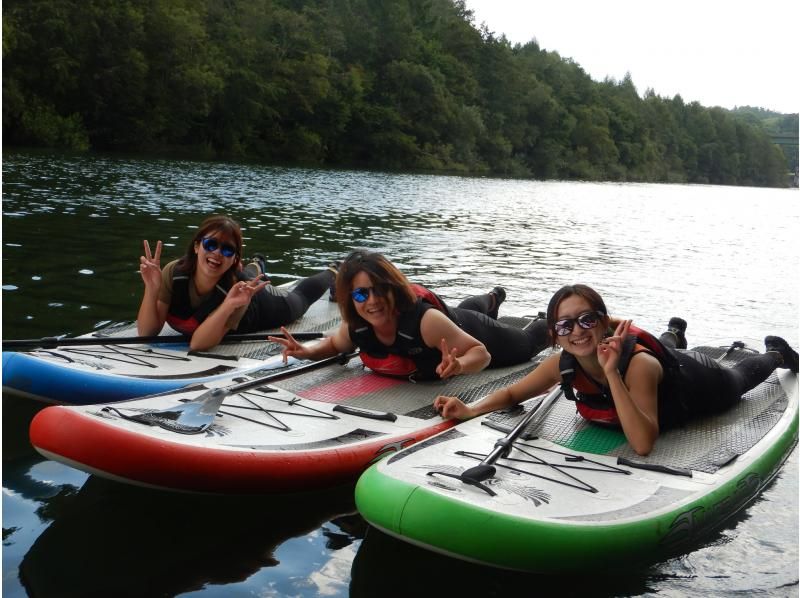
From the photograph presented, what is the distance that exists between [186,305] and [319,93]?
5115cm

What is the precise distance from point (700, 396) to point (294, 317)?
3585mm

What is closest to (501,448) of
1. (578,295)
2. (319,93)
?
(578,295)

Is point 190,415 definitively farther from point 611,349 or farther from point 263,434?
point 611,349

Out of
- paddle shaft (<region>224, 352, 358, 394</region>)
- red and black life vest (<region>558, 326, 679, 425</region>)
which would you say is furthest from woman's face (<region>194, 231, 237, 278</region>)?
red and black life vest (<region>558, 326, 679, 425</region>)

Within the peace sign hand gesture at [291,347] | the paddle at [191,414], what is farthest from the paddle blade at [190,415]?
the peace sign hand gesture at [291,347]

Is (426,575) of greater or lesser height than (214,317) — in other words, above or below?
Answer: below

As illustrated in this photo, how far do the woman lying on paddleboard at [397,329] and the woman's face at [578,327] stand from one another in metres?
0.68

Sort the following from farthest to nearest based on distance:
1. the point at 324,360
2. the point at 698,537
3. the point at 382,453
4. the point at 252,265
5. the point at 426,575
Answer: the point at 252,265, the point at 324,360, the point at 382,453, the point at 698,537, the point at 426,575

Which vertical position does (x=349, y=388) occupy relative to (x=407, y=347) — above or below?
below

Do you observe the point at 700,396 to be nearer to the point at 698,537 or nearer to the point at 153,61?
the point at 698,537

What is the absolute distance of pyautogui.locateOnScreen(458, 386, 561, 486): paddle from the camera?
3.92 metres

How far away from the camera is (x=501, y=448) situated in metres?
4.29

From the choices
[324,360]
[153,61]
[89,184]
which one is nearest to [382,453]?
[324,360]

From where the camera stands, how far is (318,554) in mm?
4203
